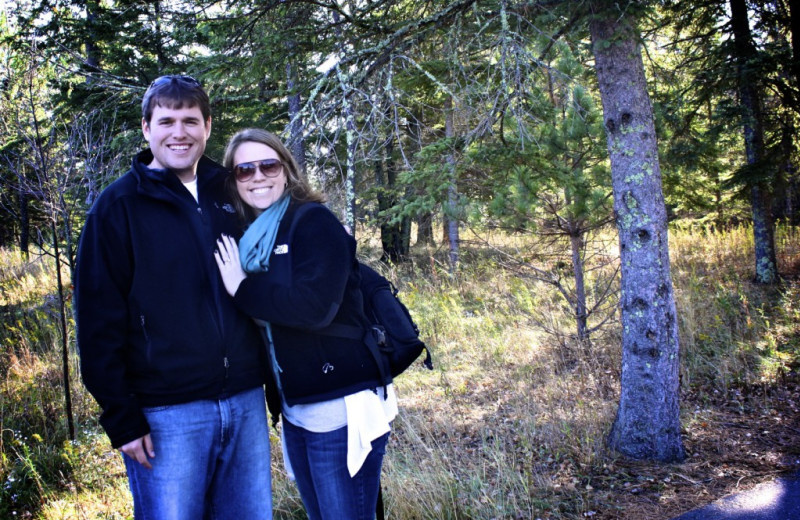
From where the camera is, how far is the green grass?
142 inches

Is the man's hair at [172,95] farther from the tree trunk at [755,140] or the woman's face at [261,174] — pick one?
the tree trunk at [755,140]

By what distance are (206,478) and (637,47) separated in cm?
390

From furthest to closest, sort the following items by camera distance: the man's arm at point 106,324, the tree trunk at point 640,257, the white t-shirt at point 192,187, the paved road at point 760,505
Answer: the tree trunk at point 640,257 → the paved road at point 760,505 → the white t-shirt at point 192,187 → the man's arm at point 106,324

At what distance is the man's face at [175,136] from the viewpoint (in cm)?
197

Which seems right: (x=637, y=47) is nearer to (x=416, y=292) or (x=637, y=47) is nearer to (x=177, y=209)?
(x=177, y=209)

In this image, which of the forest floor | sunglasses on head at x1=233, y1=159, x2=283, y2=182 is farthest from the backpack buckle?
the forest floor

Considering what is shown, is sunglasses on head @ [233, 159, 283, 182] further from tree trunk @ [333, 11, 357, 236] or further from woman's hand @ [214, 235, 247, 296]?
tree trunk @ [333, 11, 357, 236]

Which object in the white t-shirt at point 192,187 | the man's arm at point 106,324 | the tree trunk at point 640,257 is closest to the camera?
the man's arm at point 106,324

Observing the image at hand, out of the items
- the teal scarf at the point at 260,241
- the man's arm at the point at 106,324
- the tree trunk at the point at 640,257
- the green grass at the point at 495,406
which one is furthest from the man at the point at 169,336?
the tree trunk at the point at 640,257

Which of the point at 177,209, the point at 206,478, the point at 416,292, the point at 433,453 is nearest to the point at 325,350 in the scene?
the point at 206,478

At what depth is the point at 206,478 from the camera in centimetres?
194

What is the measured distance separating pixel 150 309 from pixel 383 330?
0.87 m

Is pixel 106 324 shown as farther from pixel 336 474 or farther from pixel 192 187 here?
pixel 336 474

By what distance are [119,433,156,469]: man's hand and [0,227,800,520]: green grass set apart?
1998 millimetres
